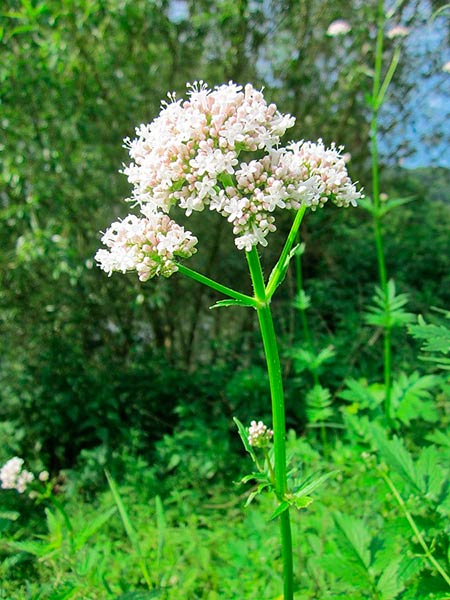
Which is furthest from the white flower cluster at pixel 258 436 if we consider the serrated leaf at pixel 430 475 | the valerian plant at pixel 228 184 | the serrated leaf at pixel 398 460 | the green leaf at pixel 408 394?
the green leaf at pixel 408 394

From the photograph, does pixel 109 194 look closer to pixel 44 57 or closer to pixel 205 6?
pixel 44 57

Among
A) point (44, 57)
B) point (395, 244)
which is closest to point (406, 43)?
point (395, 244)

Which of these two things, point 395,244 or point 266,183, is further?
point 395,244

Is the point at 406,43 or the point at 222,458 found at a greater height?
the point at 406,43

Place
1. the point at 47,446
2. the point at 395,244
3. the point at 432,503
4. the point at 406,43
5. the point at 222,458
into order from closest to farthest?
the point at 432,503 → the point at 222,458 → the point at 47,446 → the point at 406,43 → the point at 395,244

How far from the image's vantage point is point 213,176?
129 cm

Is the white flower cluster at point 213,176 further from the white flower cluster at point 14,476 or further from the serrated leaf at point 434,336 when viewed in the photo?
the white flower cluster at point 14,476

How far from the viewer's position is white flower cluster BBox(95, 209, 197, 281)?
4.42ft

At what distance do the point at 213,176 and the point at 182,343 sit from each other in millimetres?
4061

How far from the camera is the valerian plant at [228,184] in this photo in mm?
1298

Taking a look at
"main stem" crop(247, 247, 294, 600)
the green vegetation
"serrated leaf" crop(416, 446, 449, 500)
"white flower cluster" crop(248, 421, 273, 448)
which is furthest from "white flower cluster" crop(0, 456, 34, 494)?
"serrated leaf" crop(416, 446, 449, 500)

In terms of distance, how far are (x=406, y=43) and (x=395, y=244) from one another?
2216 millimetres

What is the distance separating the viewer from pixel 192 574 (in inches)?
92.4

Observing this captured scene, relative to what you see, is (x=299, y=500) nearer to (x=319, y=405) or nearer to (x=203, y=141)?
(x=203, y=141)
